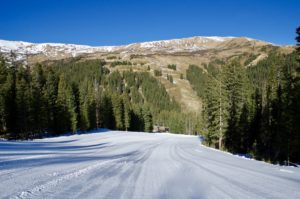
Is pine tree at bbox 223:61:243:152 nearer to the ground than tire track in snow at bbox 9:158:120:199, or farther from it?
farther from it

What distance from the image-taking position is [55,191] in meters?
5.84

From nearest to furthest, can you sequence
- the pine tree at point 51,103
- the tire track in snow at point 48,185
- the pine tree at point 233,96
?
the tire track in snow at point 48,185 → the pine tree at point 233,96 → the pine tree at point 51,103

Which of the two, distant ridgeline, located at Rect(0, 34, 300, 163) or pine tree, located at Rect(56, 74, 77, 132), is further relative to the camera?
pine tree, located at Rect(56, 74, 77, 132)

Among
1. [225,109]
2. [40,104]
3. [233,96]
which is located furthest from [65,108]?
[233,96]

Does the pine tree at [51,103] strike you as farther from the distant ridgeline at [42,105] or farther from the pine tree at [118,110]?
the pine tree at [118,110]

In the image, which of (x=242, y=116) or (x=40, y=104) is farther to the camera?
(x=40, y=104)

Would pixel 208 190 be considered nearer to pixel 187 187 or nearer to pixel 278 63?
pixel 187 187

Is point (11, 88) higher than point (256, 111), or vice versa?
point (11, 88)

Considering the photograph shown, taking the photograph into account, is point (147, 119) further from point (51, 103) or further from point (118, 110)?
point (51, 103)

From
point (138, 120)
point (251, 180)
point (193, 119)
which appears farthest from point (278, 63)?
point (193, 119)

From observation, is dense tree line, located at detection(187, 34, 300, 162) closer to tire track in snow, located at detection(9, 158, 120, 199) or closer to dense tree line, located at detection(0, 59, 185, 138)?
tire track in snow, located at detection(9, 158, 120, 199)

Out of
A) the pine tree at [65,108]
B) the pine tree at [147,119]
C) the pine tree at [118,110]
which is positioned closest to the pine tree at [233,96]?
the pine tree at [65,108]

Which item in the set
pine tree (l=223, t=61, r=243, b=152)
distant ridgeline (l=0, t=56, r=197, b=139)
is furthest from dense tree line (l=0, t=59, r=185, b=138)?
pine tree (l=223, t=61, r=243, b=152)

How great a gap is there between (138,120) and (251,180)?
315 feet
